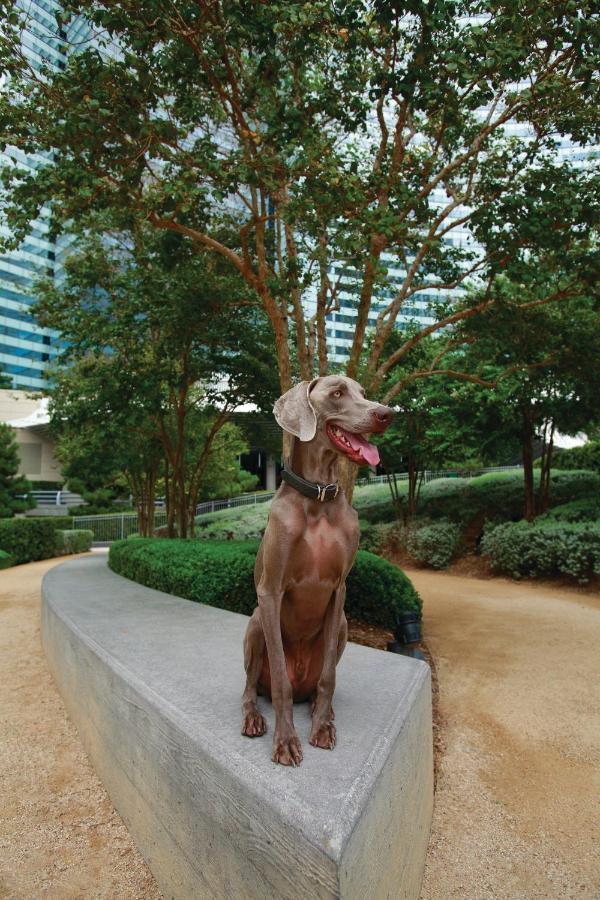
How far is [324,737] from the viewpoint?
213 cm

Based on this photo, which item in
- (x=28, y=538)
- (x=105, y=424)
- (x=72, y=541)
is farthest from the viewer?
(x=72, y=541)

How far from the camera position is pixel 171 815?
90.7 inches

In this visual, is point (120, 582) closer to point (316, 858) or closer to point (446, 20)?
point (316, 858)

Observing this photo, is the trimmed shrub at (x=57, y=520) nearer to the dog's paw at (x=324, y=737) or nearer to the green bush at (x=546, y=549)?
the green bush at (x=546, y=549)

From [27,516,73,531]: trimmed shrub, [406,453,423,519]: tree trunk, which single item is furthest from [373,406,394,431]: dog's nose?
[27,516,73,531]: trimmed shrub

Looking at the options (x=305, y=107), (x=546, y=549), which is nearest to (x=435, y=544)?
(x=546, y=549)

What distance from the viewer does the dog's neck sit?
7.22ft

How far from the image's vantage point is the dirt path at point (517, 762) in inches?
102

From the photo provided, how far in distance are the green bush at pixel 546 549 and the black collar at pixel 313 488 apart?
28.9ft

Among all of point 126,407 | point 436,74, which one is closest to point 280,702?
point 436,74

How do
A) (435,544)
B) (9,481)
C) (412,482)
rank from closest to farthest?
(435,544), (412,482), (9,481)

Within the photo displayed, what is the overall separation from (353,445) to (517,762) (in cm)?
291

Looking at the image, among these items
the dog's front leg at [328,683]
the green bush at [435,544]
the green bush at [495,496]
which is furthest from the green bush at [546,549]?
the dog's front leg at [328,683]

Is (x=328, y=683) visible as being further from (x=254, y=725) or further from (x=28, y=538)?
(x=28, y=538)
